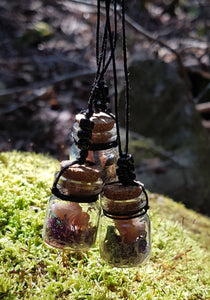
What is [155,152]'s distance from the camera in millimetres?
6352

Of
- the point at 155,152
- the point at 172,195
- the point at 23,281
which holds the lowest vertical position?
the point at 172,195

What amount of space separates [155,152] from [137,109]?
37.3 inches

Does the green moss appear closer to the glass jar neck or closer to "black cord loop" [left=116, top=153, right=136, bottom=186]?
the glass jar neck

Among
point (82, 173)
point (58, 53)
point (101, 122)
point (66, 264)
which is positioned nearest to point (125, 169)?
point (82, 173)

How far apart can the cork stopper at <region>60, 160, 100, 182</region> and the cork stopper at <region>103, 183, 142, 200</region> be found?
3.9 inches

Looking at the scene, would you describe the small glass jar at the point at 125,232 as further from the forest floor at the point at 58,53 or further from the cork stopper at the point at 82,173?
the forest floor at the point at 58,53

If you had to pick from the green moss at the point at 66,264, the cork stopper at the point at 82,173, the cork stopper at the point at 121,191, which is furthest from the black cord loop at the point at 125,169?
the green moss at the point at 66,264

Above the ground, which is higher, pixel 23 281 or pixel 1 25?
pixel 1 25

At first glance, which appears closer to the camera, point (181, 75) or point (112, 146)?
point (112, 146)

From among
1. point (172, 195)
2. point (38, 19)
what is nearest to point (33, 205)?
point (172, 195)

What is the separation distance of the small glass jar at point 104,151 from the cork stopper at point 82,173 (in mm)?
248

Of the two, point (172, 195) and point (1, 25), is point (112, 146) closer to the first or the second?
point (172, 195)

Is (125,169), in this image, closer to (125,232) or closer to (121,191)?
(121,191)

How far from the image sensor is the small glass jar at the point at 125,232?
1.79 m
